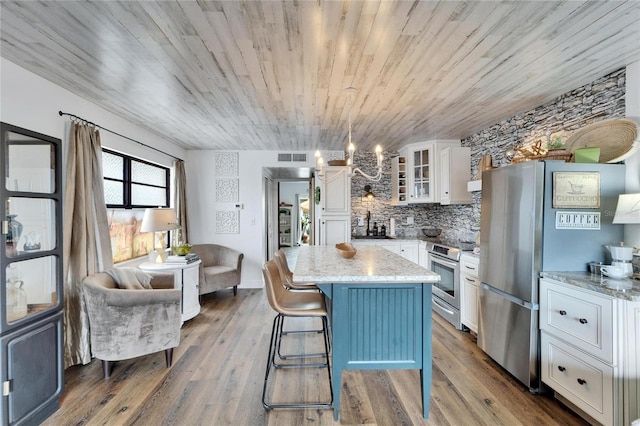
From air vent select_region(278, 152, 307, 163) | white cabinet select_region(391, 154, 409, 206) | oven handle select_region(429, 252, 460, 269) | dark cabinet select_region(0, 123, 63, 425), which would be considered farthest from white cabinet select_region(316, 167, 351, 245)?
dark cabinet select_region(0, 123, 63, 425)

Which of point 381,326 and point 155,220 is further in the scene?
point 155,220

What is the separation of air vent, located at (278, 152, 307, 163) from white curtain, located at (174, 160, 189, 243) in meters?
1.66

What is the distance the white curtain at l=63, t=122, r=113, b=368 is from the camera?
249 cm

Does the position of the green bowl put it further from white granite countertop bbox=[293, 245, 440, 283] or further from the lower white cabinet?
the lower white cabinet

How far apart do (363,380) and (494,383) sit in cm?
106

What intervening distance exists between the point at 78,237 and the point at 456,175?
14.9ft

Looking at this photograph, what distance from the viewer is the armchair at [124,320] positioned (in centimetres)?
237

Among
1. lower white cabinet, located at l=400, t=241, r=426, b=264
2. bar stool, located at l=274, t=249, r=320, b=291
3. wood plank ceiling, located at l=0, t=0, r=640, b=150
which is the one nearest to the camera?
wood plank ceiling, located at l=0, t=0, r=640, b=150

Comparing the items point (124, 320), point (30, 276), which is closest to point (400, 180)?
point (124, 320)

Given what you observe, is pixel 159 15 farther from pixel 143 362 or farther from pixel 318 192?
pixel 318 192

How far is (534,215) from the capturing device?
220cm

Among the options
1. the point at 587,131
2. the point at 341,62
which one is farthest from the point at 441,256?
the point at 341,62

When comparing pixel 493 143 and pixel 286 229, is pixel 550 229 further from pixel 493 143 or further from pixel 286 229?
pixel 286 229

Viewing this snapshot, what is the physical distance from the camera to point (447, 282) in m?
3.66
